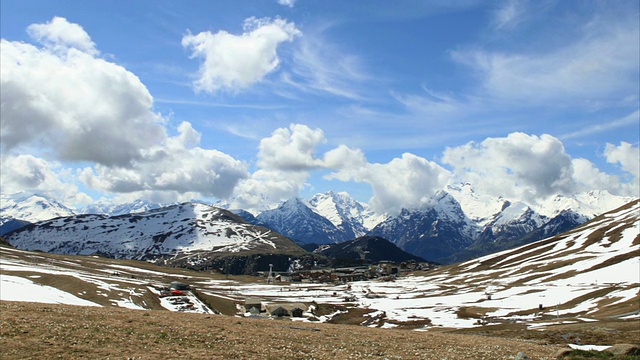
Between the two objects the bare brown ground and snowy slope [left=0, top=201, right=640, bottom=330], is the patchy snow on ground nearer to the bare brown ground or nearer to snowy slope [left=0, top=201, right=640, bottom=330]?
snowy slope [left=0, top=201, right=640, bottom=330]

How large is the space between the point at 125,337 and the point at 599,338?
4287 centimetres

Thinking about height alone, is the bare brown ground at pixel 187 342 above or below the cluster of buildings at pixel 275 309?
above

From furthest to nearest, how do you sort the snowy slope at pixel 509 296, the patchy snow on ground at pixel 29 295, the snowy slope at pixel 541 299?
the snowy slope at pixel 541 299 < the snowy slope at pixel 509 296 < the patchy snow on ground at pixel 29 295

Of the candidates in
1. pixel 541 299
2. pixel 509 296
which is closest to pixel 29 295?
pixel 541 299

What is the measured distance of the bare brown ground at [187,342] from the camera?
2302 centimetres

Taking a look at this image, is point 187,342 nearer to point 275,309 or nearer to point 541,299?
point 275,309

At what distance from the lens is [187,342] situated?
86.9ft

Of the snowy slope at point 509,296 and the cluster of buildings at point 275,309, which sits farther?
the cluster of buildings at point 275,309

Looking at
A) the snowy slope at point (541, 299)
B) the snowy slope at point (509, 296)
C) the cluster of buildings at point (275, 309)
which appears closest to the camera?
the snowy slope at point (509, 296)

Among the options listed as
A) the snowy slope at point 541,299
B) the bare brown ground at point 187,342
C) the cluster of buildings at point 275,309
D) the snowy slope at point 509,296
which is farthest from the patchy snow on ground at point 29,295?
the snowy slope at point 541,299

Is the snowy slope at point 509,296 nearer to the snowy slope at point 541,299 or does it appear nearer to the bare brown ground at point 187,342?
the snowy slope at point 541,299

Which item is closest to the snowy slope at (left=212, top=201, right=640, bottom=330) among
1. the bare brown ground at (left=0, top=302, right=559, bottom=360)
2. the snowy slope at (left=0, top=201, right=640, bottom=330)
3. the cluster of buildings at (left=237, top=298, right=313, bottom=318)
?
the snowy slope at (left=0, top=201, right=640, bottom=330)

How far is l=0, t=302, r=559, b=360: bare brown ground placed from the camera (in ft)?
75.5

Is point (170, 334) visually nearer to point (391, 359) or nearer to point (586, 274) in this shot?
point (391, 359)
